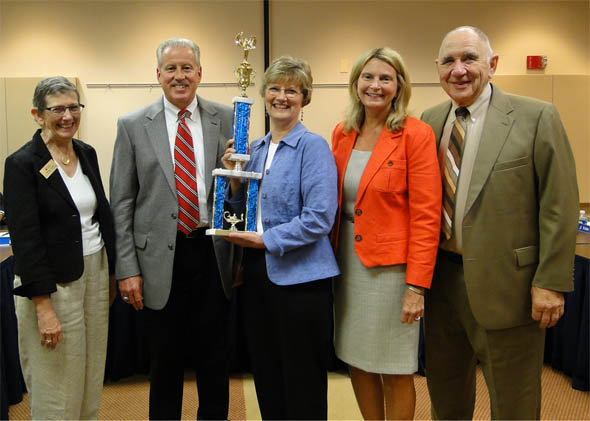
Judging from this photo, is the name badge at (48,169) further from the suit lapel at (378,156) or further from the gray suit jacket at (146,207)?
the suit lapel at (378,156)

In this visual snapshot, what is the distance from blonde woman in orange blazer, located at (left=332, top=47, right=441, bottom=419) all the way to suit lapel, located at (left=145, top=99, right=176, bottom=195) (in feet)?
2.24

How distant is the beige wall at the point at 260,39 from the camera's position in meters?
5.69

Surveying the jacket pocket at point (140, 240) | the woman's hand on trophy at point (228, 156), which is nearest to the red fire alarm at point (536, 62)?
the woman's hand on trophy at point (228, 156)

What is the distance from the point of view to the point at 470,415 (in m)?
2.16

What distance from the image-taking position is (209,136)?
2.12m

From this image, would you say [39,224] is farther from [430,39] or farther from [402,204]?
[430,39]

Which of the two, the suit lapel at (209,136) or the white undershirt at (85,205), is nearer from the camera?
the white undershirt at (85,205)

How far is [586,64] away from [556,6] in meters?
0.78

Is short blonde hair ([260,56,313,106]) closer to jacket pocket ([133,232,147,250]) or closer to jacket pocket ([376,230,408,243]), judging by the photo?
jacket pocket ([376,230,408,243])

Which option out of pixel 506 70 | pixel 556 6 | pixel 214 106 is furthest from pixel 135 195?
pixel 556 6

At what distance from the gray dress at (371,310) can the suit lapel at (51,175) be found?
40.5 inches

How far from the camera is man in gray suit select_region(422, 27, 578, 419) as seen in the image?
1.79 m

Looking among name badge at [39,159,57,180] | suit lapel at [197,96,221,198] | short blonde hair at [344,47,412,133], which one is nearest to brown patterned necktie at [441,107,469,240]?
short blonde hair at [344,47,412,133]

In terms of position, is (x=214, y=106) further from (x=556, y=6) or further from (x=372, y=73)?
(x=556, y=6)
